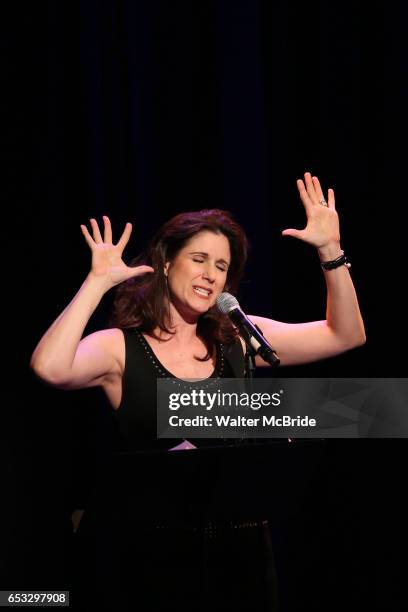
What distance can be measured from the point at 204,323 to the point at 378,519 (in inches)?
44.4

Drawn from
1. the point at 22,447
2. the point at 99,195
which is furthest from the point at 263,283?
the point at 22,447

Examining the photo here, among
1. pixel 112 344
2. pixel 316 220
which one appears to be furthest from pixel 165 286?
pixel 316 220

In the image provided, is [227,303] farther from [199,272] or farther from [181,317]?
[181,317]

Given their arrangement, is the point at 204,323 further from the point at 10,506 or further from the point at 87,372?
the point at 10,506

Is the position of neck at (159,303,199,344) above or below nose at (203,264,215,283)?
below

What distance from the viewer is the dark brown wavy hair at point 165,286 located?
2.29 metres

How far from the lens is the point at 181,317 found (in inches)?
92.2

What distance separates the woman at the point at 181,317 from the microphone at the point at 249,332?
37 centimetres

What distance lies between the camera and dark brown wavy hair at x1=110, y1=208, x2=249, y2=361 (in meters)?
2.29

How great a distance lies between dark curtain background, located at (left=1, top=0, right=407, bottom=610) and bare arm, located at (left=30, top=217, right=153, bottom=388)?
24.6 inches

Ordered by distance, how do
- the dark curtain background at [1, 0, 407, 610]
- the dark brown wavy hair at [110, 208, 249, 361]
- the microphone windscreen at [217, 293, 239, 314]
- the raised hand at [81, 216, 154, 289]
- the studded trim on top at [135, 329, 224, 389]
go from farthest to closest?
1. the dark curtain background at [1, 0, 407, 610]
2. the dark brown wavy hair at [110, 208, 249, 361]
3. the studded trim on top at [135, 329, 224, 389]
4. the raised hand at [81, 216, 154, 289]
5. the microphone windscreen at [217, 293, 239, 314]

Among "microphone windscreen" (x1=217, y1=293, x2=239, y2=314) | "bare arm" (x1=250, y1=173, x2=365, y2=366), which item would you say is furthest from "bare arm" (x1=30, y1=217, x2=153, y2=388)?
"bare arm" (x1=250, y1=173, x2=365, y2=366)

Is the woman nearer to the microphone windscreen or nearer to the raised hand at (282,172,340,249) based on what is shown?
the raised hand at (282,172,340,249)

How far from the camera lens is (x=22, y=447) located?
258cm
